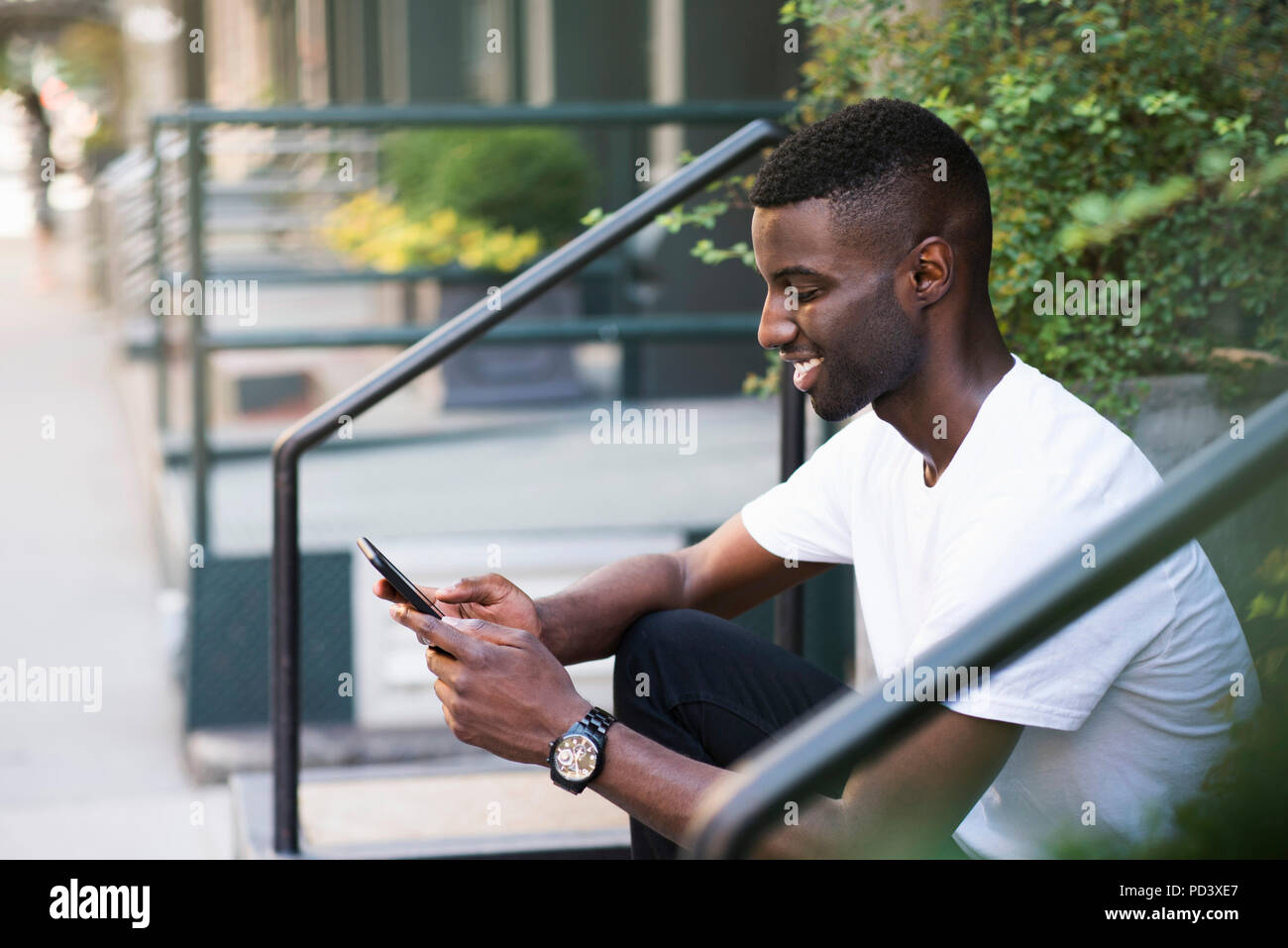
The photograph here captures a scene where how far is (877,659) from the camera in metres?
2.09

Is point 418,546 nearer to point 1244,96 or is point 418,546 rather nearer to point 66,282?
point 1244,96

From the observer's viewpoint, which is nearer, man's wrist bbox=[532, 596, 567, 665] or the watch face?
the watch face

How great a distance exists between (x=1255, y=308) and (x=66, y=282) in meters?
14.9

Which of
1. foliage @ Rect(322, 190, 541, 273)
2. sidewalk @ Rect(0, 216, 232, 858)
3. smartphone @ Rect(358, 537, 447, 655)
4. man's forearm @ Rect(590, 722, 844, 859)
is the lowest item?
sidewalk @ Rect(0, 216, 232, 858)

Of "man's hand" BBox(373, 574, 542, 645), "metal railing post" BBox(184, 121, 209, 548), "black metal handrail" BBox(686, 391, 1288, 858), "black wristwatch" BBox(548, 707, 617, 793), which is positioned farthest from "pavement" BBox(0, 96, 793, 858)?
"black metal handrail" BBox(686, 391, 1288, 858)

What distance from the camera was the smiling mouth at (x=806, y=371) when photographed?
191 cm

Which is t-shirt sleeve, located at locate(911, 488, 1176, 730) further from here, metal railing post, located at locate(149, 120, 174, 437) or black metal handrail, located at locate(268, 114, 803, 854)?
metal railing post, located at locate(149, 120, 174, 437)

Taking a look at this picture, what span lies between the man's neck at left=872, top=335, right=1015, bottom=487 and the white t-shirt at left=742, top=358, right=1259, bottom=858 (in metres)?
0.02

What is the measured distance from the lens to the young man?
160cm

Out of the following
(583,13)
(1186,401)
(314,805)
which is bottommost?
(314,805)

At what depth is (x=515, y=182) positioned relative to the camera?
23.8ft

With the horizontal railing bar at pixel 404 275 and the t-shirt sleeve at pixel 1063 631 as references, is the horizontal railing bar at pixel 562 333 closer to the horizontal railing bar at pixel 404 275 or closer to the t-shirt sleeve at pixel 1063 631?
the horizontal railing bar at pixel 404 275

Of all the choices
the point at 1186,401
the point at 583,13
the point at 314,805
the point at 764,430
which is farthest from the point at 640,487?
the point at 583,13

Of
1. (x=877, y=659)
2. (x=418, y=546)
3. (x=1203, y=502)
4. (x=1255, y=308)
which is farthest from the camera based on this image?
(x=418, y=546)
